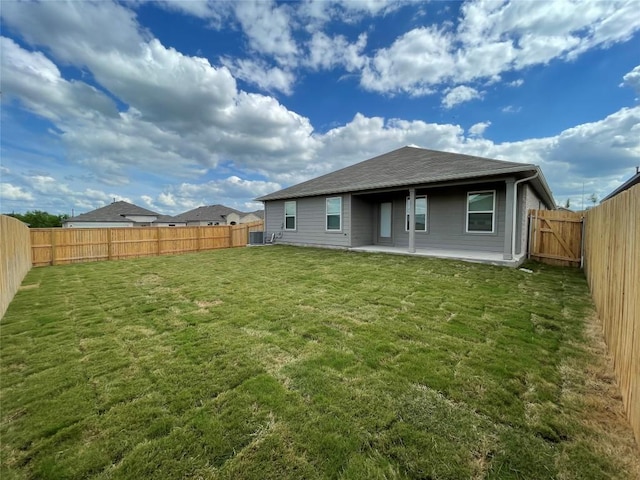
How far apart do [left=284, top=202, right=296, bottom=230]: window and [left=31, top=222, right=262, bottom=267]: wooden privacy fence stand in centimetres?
416

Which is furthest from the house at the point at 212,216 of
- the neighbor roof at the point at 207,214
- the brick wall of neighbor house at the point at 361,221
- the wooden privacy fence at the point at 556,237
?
the wooden privacy fence at the point at 556,237

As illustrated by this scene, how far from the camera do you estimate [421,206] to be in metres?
11.1

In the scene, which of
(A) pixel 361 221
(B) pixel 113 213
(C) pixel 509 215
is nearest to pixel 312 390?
(C) pixel 509 215

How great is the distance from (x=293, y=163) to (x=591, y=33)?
65.4 ft

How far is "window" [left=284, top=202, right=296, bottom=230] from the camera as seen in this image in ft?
48.2

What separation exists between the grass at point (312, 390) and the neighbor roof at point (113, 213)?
3322 centimetres

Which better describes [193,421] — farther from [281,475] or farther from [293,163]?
[293,163]

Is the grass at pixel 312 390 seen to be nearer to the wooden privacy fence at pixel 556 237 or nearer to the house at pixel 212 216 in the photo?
the wooden privacy fence at pixel 556 237

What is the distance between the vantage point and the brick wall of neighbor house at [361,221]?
12.1 metres

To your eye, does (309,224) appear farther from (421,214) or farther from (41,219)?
(41,219)

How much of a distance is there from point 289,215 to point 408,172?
6.65 m

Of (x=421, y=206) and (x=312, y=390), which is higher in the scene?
(x=421, y=206)

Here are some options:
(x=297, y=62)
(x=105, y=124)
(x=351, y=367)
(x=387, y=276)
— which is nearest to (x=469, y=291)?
(x=387, y=276)

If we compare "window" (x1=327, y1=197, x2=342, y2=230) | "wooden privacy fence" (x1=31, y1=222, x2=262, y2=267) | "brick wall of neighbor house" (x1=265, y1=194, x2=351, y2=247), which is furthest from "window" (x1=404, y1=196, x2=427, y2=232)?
"wooden privacy fence" (x1=31, y1=222, x2=262, y2=267)
